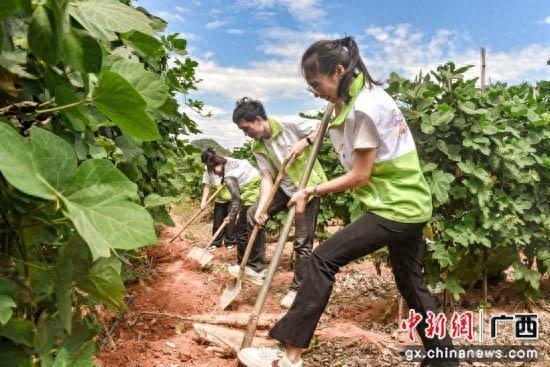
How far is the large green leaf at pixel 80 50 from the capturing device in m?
0.66

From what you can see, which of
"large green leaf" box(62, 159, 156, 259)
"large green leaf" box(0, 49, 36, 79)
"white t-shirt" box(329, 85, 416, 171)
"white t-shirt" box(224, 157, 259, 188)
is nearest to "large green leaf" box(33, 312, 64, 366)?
"large green leaf" box(62, 159, 156, 259)

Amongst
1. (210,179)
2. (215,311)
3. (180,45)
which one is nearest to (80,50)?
(180,45)

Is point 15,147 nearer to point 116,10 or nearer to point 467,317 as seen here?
point 116,10

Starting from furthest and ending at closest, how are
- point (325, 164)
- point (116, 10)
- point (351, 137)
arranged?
point (325, 164) → point (351, 137) → point (116, 10)

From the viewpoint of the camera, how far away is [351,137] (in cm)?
262

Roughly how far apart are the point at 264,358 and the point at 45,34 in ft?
7.81

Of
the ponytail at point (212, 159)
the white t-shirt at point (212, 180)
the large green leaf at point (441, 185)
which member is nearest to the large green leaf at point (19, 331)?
the large green leaf at point (441, 185)

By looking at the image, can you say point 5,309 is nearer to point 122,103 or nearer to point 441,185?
point 122,103

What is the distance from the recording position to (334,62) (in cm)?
267

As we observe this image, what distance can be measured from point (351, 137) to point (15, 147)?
7.26ft

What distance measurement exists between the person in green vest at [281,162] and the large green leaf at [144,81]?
3.44 m

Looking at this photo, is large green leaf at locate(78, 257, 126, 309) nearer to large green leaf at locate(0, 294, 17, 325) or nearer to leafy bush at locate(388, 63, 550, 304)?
large green leaf at locate(0, 294, 17, 325)

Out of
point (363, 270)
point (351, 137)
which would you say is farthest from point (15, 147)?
point (363, 270)

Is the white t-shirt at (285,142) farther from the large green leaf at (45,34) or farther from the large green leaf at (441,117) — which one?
the large green leaf at (45,34)
